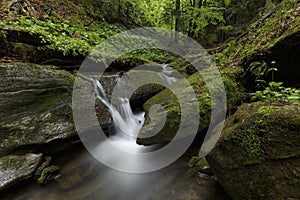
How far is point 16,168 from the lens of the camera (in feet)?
10.3

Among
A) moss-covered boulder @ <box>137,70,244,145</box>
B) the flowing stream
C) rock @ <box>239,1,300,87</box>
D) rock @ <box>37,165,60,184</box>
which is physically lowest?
the flowing stream

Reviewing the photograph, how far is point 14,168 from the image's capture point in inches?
123

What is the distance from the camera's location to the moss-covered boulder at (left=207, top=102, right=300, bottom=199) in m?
2.09

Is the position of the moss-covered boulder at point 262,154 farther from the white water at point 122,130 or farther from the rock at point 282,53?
the white water at point 122,130

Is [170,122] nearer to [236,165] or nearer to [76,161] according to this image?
[236,165]

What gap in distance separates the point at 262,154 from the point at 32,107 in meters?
3.86

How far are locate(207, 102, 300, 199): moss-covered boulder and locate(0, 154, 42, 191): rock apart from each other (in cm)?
295

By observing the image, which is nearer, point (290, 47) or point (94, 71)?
point (290, 47)

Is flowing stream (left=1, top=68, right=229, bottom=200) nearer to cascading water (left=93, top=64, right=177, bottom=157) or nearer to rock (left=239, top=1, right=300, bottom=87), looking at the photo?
cascading water (left=93, top=64, right=177, bottom=157)

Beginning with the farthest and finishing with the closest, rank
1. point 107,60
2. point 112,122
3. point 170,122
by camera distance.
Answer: point 107,60, point 112,122, point 170,122

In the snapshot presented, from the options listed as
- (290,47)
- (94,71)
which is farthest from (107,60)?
(290,47)

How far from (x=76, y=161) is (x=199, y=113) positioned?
263cm

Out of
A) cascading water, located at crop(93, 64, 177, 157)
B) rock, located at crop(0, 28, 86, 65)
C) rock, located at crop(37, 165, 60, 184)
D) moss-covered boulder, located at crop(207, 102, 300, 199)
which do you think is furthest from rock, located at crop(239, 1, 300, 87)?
rock, located at crop(0, 28, 86, 65)

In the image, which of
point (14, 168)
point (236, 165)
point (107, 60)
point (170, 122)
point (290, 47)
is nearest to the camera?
point (236, 165)
